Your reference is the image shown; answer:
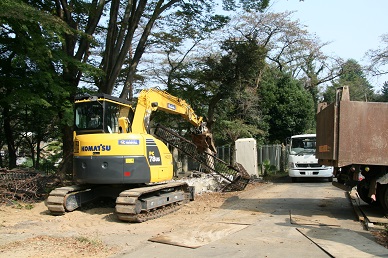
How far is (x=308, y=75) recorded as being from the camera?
3981 centimetres

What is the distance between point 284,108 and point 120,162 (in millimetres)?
19950

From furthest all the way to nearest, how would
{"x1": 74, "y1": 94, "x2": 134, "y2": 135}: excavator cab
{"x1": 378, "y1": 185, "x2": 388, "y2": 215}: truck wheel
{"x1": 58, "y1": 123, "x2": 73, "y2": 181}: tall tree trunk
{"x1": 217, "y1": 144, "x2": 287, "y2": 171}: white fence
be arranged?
{"x1": 217, "y1": 144, "x2": 287, "y2": 171}: white fence, {"x1": 58, "y1": 123, "x2": 73, "y2": 181}: tall tree trunk, {"x1": 74, "y1": 94, "x2": 134, "y2": 135}: excavator cab, {"x1": 378, "y1": 185, "x2": 388, "y2": 215}: truck wheel

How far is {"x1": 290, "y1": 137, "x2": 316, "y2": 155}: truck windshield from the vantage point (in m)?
18.8

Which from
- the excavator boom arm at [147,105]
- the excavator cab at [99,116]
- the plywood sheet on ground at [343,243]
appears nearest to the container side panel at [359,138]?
the plywood sheet on ground at [343,243]

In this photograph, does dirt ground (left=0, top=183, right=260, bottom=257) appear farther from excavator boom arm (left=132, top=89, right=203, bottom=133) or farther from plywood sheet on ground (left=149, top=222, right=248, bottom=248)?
excavator boom arm (left=132, top=89, right=203, bottom=133)

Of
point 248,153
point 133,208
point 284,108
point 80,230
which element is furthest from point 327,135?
point 284,108

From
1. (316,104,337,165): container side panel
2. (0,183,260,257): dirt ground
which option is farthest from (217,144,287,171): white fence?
(316,104,337,165): container side panel

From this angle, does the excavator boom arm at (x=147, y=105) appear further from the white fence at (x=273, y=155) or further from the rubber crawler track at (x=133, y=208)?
the white fence at (x=273, y=155)

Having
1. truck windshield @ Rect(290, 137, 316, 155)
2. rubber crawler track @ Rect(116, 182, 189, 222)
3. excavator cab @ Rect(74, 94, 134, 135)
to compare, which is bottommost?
rubber crawler track @ Rect(116, 182, 189, 222)

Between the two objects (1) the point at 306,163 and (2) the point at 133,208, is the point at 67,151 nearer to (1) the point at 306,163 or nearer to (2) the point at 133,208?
(2) the point at 133,208

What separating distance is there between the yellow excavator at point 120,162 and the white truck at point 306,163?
8.59m

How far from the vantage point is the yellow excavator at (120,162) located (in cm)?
961

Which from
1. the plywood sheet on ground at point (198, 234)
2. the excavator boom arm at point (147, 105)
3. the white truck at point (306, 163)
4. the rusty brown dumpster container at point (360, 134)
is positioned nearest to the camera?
the plywood sheet on ground at point (198, 234)

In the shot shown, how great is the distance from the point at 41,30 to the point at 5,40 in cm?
134
